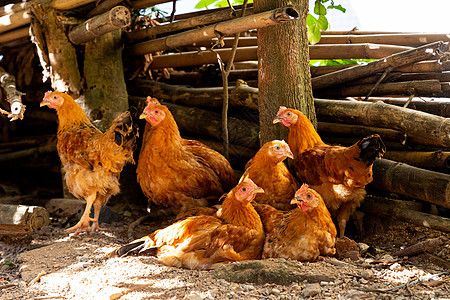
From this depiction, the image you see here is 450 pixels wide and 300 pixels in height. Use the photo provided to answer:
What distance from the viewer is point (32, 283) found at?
3.14 meters

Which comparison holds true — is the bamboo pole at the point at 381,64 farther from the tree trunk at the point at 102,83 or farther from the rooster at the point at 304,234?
the tree trunk at the point at 102,83

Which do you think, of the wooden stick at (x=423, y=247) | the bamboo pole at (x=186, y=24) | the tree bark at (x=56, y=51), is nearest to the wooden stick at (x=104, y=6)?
the tree bark at (x=56, y=51)

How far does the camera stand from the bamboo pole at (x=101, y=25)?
13.5ft

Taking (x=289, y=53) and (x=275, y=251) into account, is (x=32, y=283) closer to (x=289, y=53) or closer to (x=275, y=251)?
(x=275, y=251)

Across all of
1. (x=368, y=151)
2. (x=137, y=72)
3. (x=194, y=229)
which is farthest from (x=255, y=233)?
(x=137, y=72)

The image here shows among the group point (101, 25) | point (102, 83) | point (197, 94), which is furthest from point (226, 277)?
point (102, 83)

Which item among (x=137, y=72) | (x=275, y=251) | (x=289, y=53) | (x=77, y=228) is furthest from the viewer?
(x=137, y=72)

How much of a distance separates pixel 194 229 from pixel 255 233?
0.50 metres

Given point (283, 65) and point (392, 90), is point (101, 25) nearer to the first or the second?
point (283, 65)

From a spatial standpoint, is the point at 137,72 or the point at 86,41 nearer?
the point at 86,41

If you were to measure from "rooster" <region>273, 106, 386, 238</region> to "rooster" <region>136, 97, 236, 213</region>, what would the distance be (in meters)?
0.90

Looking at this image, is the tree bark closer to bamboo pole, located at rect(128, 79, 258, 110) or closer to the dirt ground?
bamboo pole, located at rect(128, 79, 258, 110)

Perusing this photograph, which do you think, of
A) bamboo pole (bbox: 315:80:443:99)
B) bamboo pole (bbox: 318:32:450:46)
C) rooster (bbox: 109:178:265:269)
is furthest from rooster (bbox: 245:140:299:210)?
bamboo pole (bbox: 318:32:450:46)

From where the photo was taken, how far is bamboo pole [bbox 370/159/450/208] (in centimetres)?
373
